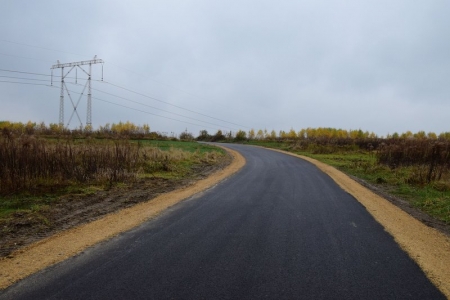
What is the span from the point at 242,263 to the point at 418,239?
3926 millimetres

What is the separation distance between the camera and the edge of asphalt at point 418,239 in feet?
16.4

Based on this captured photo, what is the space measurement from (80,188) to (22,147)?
221 cm

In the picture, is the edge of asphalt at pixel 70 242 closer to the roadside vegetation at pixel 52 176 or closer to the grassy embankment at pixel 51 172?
the roadside vegetation at pixel 52 176

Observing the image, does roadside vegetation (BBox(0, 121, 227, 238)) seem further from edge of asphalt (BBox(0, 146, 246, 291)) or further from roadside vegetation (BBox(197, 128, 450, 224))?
roadside vegetation (BBox(197, 128, 450, 224))

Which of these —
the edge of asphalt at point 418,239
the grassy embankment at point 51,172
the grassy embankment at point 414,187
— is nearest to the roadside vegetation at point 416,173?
the grassy embankment at point 414,187

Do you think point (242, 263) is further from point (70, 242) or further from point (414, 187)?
point (414, 187)

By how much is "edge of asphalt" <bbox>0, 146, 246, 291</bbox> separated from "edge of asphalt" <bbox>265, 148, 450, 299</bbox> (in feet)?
17.3

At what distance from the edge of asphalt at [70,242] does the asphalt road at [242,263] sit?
0.81ft

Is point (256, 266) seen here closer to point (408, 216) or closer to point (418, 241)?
point (418, 241)

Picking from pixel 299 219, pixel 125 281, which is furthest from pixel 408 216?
pixel 125 281

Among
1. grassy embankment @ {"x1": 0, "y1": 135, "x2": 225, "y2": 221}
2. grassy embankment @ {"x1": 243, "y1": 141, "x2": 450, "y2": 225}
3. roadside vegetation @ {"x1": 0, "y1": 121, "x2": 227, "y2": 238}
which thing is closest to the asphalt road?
roadside vegetation @ {"x1": 0, "y1": 121, "x2": 227, "y2": 238}

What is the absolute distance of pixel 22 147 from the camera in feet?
36.3

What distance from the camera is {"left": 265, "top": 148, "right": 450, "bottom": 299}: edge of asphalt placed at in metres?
5.01

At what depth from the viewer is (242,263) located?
5.12m
